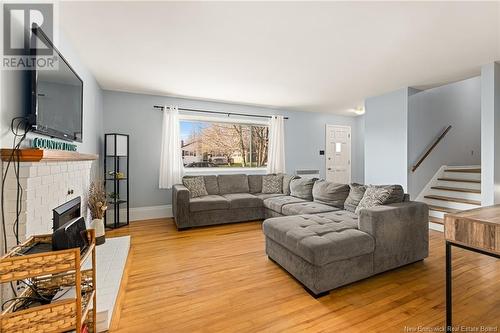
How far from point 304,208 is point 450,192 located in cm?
297

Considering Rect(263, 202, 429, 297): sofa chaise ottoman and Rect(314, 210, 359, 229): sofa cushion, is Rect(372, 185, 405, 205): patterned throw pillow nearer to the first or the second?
Rect(263, 202, 429, 297): sofa chaise ottoman

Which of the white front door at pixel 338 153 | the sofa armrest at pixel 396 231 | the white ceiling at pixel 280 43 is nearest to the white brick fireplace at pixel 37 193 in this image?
the white ceiling at pixel 280 43

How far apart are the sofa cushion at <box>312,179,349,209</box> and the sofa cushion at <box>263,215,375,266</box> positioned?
0.91 metres

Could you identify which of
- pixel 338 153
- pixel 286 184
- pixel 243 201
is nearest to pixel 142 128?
pixel 243 201

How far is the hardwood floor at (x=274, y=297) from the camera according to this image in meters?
1.57

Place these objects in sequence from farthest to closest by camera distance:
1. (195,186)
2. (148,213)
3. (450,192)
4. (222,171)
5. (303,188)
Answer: (222,171) < (148,213) < (195,186) < (450,192) < (303,188)

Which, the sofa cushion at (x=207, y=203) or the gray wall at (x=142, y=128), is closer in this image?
the sofa cushion at (x=207, y=203)

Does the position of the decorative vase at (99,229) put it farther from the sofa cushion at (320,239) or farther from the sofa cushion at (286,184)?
the sofa cushion at (286,184)

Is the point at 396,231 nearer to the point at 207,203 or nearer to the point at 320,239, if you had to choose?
the point at 320,239

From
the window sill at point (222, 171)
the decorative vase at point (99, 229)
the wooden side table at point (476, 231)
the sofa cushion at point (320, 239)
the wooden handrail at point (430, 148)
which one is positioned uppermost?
the wooden handrail at point (430, 148)

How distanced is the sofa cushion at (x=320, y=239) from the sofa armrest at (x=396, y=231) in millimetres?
127

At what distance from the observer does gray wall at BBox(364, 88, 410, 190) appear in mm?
4102

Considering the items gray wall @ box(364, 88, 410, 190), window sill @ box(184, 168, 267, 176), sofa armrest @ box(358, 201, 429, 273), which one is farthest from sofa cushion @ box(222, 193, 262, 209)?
gray wall @ box(364, 88, 410, 190)

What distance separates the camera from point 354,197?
2912mm
